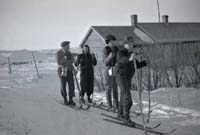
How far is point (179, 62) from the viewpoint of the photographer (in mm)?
9312

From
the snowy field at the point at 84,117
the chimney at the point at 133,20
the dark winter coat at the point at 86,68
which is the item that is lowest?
the snowy field at the point at 84,117

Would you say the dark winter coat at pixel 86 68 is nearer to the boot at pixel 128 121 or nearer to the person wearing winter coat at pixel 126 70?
the person wearing winter coat at pixel 126 70

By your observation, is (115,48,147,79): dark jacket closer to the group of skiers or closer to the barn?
the group of skiers

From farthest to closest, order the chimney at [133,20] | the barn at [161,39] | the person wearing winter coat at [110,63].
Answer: the chimney at [133,20]
the barn at [161,39]
the person wearing winter coat at [110,63]

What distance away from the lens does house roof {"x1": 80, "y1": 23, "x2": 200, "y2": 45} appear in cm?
1806

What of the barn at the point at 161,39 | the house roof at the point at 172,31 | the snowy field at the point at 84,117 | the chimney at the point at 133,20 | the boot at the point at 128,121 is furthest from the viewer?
the chimney at the point at 133,20

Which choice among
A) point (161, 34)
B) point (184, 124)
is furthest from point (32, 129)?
point (161, 34)

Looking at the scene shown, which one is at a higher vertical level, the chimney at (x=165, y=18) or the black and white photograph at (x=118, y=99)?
the chimney at (x=165, y=18)

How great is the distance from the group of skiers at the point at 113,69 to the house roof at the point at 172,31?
12.0 m

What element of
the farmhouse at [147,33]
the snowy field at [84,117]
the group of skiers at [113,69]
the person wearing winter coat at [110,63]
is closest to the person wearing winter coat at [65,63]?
the group of skiers at [113,69]

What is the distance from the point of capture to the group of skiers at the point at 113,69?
470 centimetres

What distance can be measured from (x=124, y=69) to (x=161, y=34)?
14968 mm

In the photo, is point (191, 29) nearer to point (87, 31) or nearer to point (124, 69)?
point (87, 31)

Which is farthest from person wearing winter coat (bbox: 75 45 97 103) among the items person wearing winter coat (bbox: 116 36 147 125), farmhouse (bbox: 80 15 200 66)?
farmhouse (bbox: 80 15 200 66)
